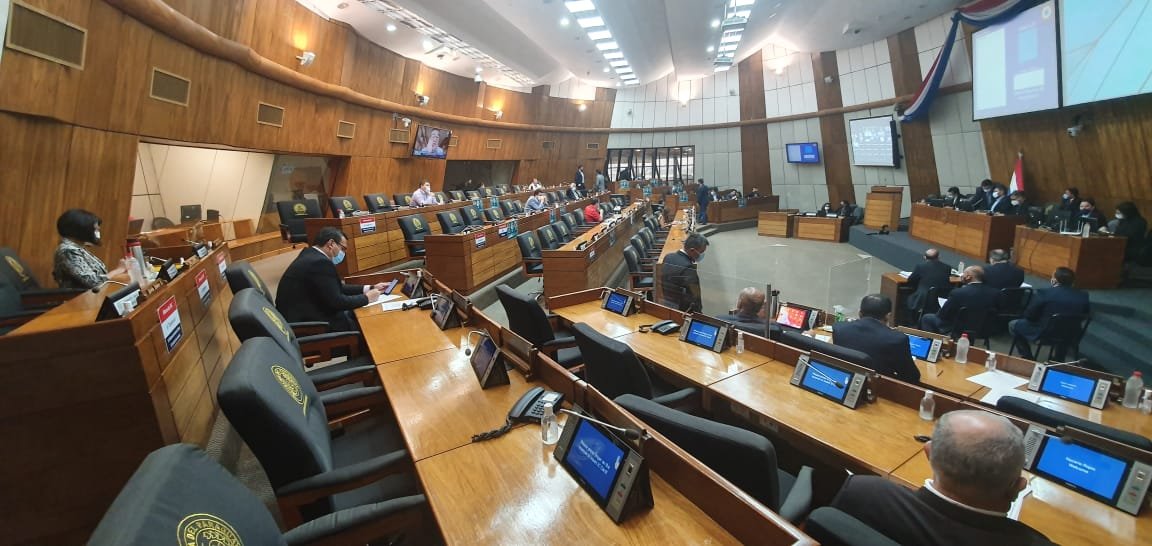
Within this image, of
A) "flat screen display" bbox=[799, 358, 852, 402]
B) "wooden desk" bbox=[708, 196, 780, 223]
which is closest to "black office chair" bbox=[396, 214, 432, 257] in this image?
"flat screen display" bbox=[799, 358, 852, 402]

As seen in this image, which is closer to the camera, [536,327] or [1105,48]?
[536,327]

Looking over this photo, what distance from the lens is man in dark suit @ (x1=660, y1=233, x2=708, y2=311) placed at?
13.2 ft

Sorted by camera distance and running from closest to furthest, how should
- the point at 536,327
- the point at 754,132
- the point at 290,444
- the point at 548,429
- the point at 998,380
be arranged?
1. the point at 290,444
2. the point at 548,429
3. the point at 998,380
4. the point at 536,327
5. the point at 754,132

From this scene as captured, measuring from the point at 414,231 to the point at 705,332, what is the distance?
5.30m

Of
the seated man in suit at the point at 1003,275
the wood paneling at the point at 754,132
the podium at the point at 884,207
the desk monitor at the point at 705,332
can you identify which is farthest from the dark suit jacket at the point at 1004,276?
the wood paneling at the point at 754,132

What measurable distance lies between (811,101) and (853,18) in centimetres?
345

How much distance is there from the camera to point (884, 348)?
2234 mm

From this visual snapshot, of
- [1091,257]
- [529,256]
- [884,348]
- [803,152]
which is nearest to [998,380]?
[884,348]

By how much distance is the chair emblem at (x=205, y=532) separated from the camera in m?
0.79

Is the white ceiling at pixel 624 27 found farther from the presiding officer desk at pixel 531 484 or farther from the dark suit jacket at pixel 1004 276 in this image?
the presiding officer desk at pixel 531 484

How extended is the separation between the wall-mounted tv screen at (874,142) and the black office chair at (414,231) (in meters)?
10.9

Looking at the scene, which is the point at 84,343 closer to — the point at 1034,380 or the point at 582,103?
the point at 1034,380

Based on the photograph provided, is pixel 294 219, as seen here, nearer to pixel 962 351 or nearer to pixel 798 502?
pixel 798 502

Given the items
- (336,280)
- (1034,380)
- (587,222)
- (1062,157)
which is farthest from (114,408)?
(1062,157)
